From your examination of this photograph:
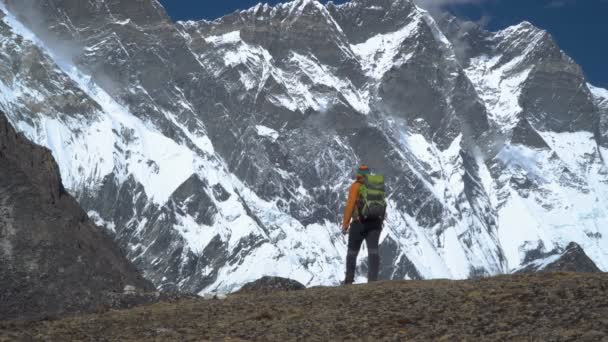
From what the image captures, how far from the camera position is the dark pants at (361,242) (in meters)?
28.0

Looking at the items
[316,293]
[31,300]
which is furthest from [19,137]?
[316,293]

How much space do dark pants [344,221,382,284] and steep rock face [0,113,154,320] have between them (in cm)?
457

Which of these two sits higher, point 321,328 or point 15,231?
point 15,231

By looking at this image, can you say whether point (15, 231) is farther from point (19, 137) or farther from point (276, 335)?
point (19, 137)

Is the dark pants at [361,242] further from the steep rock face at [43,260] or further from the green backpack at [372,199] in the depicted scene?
the steep rock face at [43,260]

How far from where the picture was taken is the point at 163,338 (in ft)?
69.9

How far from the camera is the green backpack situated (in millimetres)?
27547

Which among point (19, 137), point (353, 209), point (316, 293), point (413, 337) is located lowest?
point (413, 337)

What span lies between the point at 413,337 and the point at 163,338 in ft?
11.8

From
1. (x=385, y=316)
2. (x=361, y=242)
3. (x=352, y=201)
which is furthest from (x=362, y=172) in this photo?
(x=385, y=316)

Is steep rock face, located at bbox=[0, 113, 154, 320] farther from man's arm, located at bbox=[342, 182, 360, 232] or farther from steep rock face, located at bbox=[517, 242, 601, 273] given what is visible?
steep rock face, located at bbox=[517, 242, 601, 273]

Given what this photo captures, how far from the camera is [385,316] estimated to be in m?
21.9

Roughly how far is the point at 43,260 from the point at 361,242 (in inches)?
293

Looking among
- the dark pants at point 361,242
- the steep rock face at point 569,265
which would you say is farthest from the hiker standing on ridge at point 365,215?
the steep rock face at point 569,265
